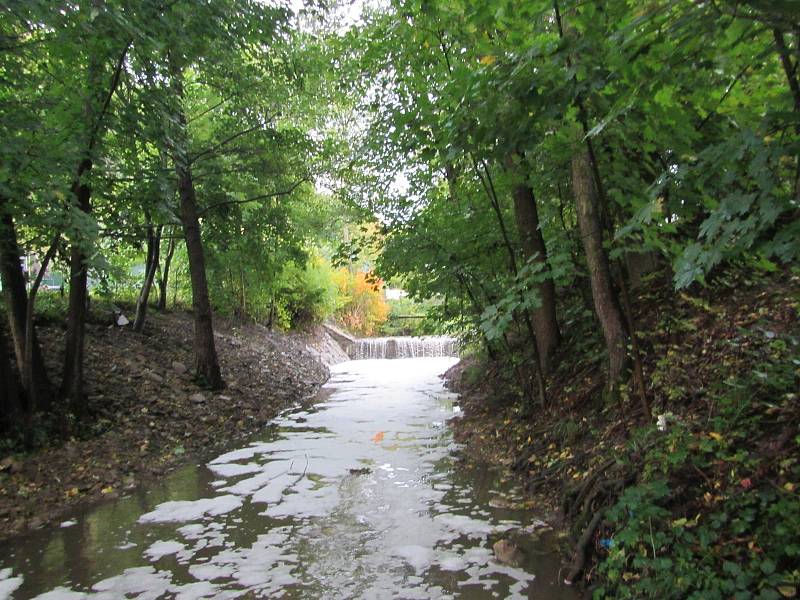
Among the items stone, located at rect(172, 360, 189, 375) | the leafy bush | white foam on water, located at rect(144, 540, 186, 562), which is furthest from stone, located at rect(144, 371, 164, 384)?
the leafy bush

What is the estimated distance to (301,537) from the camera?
4.39m

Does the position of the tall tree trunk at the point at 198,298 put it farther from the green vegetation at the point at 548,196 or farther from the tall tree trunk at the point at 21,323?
the tall tree trunk at the point at 21,323

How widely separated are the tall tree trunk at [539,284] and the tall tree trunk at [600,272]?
1.49 meters

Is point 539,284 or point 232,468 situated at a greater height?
point 539,284

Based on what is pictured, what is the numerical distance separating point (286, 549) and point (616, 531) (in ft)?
7.61

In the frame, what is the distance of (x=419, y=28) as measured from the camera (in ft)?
19.4

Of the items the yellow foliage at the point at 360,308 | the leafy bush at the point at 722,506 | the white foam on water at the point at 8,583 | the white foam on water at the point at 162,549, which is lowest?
the white foam on water at the point at 8,583

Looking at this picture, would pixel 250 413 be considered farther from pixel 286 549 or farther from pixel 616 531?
pixel 616 531

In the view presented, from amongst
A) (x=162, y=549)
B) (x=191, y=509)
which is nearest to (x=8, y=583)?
(x=162, y=549)

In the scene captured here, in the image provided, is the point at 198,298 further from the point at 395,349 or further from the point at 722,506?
the point at 395,349

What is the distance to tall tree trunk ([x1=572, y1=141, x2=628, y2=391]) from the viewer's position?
17.6 ft

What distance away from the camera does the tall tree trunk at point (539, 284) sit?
7.24m

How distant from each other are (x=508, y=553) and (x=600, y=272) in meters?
2.88

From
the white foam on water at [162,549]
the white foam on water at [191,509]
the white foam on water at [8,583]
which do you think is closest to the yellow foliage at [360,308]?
the white foam on water at [191,509]
